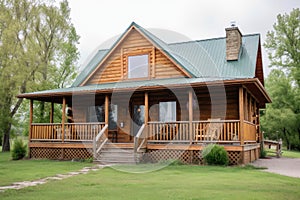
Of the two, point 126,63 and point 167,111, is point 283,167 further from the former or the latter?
point 126,63

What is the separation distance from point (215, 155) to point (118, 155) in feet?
12.8

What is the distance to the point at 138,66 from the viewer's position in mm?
16609

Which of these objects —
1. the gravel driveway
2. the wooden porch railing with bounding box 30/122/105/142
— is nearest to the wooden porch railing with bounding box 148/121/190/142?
the wooden porch railing with bounding box 30/122/105/142

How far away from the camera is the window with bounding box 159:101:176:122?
1572 cm

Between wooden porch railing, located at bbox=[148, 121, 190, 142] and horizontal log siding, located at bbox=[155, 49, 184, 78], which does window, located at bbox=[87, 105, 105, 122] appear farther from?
wooden porch railing, located at bbox=[148, 121, 190, 142]

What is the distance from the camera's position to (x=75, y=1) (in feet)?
88.3

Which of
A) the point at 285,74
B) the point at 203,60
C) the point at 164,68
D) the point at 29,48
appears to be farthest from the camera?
the point at 285,74

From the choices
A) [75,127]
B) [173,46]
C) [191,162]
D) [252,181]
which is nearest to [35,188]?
[252,181]

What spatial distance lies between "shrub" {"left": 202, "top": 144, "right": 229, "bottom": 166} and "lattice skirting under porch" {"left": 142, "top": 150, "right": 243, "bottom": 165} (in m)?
0.51

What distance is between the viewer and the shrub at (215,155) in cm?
1204

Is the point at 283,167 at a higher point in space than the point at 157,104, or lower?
lower

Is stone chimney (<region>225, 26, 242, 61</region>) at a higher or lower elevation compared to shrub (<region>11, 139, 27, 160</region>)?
higher

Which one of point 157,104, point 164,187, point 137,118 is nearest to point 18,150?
point 137,118

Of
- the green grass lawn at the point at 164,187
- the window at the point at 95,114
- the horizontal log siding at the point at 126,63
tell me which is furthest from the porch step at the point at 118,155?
the horizontal log siding at the point at 126,63
